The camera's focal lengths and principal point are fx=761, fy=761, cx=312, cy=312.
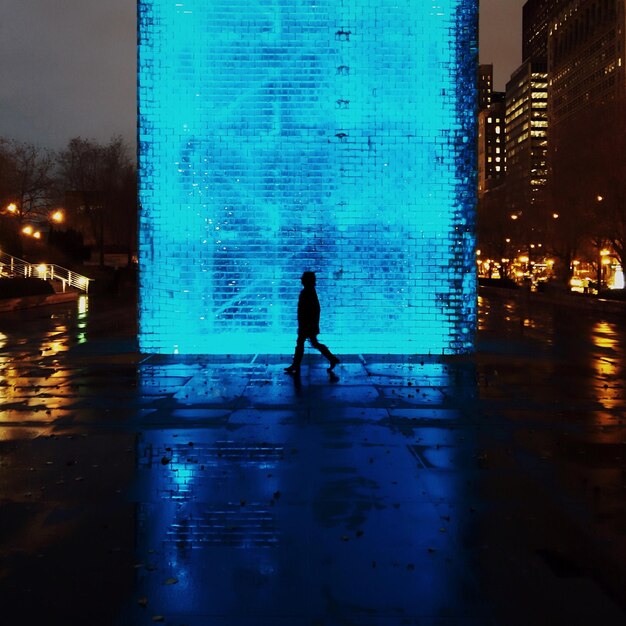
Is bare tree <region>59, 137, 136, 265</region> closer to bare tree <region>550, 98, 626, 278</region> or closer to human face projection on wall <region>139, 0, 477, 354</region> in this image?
bare tree <region>550, 98, 626, 278</region>

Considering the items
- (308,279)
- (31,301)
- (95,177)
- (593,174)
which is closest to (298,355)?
(308,279)

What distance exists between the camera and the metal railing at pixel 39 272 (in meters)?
49.6

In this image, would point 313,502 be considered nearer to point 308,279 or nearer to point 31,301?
point 308,279

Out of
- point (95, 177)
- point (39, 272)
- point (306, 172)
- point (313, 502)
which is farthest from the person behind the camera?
point (95, 177)

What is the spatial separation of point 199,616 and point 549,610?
1.89m

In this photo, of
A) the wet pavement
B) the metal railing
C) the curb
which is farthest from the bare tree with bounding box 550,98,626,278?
the metal railing

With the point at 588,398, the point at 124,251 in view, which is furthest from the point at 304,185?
the point at 124,251

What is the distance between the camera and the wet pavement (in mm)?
4250

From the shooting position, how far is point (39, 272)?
51.7m

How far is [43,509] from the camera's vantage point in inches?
229

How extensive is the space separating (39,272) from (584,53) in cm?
10921

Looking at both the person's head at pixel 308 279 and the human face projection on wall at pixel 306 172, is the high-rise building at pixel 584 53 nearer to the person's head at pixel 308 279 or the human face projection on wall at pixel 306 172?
the human face projection on wall at pixel 306 172

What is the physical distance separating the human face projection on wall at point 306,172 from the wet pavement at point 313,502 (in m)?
3.67

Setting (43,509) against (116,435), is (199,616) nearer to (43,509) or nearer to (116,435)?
(43,509)
